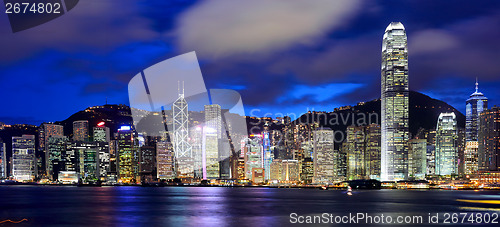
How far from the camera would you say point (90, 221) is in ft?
198

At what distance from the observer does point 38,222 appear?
60.1 meters

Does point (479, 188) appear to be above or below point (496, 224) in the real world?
below

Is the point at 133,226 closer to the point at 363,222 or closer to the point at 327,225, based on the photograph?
the point at 327,225

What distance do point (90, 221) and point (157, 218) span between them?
763cm

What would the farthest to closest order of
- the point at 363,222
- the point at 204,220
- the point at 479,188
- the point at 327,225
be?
1. the point at 479,188
2. the point at 204,220
3. the point at 363,222
4. the point at 327,225

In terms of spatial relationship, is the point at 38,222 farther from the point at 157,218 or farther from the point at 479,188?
the point at 479,188

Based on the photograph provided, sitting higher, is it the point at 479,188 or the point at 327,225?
the point at 327,225

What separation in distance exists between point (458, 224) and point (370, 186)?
144 m

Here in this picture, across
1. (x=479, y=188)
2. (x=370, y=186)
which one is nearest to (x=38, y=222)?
(x=370, y=186)

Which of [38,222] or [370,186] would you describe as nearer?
[38,222]

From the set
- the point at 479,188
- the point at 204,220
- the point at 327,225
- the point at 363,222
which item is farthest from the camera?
the point at 479,188

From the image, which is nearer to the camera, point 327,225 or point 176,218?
point 327,225

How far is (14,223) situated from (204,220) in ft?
65.2

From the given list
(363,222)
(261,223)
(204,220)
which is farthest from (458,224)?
(204,220)
